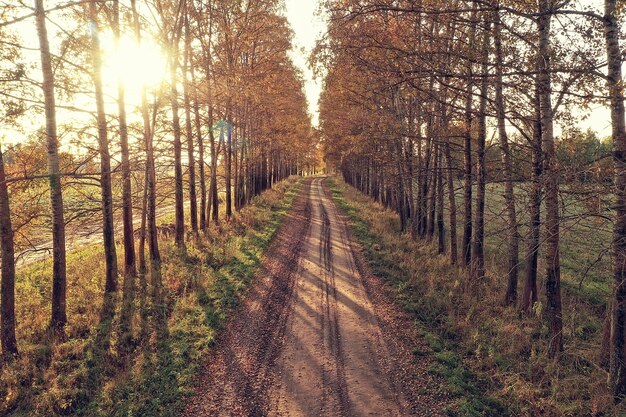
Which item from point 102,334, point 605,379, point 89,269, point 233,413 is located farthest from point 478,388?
point 89,269

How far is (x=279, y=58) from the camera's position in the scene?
2391 centimetres

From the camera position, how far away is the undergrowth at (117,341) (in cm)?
659

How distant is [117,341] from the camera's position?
27.8 feet

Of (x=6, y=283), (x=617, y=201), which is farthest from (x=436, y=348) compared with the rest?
(x=6, y=283)

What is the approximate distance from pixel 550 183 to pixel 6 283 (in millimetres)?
11539

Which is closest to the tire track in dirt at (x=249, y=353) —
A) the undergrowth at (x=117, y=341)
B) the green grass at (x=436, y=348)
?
the undergrowth at (x=117, y=341)

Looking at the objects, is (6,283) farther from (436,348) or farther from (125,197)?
(436,348)

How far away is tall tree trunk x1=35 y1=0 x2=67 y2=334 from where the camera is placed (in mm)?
8180

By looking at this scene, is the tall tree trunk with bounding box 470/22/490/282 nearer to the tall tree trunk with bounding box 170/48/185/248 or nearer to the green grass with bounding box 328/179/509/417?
the green grass with bounding box 328/179/509/417

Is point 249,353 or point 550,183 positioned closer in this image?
point 550,183

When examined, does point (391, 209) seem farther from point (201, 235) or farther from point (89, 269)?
point (89, 269)

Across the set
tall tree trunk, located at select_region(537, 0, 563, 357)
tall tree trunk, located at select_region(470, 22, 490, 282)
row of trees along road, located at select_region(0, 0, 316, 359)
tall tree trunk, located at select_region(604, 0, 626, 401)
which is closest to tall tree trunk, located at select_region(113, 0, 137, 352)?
row of trees along road, located at select_region(0, 0, 316, 359)

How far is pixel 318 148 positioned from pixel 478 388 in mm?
60057

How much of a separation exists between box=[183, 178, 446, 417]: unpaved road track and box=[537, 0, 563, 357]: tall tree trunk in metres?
2.88
